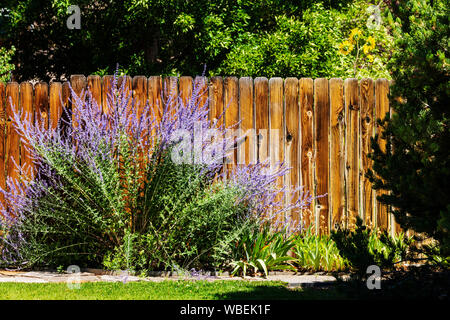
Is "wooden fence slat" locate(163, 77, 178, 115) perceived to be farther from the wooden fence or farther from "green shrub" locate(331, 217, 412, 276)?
"green shrub" locate(331, 217, 412, 276)

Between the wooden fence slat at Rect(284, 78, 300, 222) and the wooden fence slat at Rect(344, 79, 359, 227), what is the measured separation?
0.54 m

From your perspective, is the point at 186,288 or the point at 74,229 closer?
the point at 186,288

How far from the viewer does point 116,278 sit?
→ 15.6ft

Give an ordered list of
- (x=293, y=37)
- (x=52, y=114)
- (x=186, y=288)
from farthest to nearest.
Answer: (x=293, y=37) → (x=52, y=114) → (x=186, y=288)

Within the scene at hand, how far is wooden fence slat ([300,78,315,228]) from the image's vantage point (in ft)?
18.8

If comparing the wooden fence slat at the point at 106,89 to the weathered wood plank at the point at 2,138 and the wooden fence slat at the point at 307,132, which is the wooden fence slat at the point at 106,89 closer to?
the weathered wood plank at the point at 2,138

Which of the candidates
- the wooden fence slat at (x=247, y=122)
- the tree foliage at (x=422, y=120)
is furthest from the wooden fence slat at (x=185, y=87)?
the tree foliage at (x=422, y=120)

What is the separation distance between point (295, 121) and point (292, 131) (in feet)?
0.37
